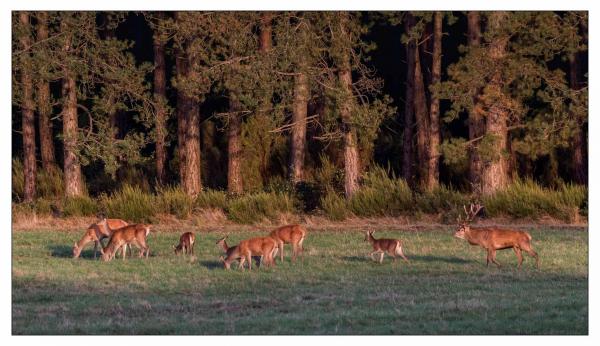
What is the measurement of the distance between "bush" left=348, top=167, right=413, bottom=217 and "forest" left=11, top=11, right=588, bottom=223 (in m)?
0.04

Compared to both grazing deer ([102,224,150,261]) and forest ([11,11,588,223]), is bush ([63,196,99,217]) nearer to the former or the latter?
forest ([11,11,588,223])

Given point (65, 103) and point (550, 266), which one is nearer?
point (550, 266)

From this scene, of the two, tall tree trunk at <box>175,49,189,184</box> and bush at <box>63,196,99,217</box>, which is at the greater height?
tall tree trunk at <box>175,49,189,184</box>

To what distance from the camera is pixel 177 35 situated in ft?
100

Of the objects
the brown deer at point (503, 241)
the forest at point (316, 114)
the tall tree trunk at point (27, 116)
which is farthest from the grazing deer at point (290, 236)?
the tall tree trunk at point (27, 116)

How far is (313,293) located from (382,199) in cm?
1300

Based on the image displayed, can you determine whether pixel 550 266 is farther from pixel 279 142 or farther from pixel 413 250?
pixel 279 142

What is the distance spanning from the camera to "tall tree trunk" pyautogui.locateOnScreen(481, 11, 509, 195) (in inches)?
1093

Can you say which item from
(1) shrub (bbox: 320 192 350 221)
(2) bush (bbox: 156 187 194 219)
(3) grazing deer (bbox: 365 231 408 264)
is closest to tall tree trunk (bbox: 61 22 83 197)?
(2) bush (bbox: 156 187 194 219)

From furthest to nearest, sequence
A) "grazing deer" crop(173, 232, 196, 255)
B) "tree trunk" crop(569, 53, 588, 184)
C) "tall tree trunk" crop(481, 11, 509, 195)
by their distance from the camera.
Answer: "tree trunk" crop(569, 53, 588, 184)
"tall tree trunk" crop(481, 11, 509, 195)
"grazing deer" crop(173, 232, 196, 255)

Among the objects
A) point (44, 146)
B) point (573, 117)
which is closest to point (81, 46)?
point (44, 146)

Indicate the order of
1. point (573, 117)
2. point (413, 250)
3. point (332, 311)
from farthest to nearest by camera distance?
point (573, 117), point (413, 250), point (332, 311)

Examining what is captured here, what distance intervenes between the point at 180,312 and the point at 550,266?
644 cm

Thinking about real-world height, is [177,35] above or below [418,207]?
above
